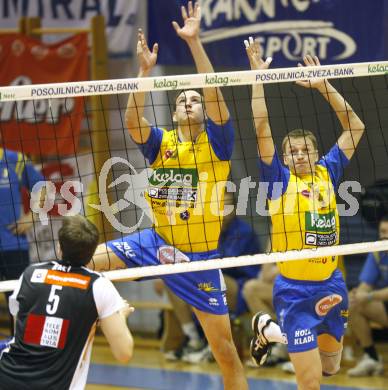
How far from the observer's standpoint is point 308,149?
7.12m

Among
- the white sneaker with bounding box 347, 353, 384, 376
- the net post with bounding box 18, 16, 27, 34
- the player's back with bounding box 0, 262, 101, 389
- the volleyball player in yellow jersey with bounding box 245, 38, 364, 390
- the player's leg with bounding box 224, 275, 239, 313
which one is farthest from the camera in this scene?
the net post with bounding box 18, 16, 27, 34

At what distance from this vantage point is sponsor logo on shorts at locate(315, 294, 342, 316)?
7027 millimetres

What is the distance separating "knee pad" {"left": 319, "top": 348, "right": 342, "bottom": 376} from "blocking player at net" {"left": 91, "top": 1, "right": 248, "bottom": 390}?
0.64m

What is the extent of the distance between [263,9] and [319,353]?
13.8 feet

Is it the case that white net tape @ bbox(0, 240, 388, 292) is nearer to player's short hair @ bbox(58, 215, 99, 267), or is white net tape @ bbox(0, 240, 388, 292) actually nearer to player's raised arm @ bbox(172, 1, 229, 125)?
player's raised arm @ bbox(172, 1, 229, 125)

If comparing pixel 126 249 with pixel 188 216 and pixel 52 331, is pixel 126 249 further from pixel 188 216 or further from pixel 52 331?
pixel 52 331

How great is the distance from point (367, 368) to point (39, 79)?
16.4 ft

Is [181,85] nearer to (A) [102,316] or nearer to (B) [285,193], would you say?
(B) [285,193]

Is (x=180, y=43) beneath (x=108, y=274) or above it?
above

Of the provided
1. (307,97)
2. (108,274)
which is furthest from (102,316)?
(307,97)

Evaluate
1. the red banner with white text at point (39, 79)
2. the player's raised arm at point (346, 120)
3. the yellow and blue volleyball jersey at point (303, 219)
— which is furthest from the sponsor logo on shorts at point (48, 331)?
the red banner with white text at point (39, 79)

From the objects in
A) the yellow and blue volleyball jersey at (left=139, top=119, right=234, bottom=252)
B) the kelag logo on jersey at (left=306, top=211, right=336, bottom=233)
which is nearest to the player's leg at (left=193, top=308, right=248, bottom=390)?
the yellow and blue volleyball jersey at (left=139, top=119, right=234, bottom=252)

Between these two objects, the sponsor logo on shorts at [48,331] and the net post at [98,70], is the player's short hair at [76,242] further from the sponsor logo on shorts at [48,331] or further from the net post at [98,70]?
the net post at [98,70]

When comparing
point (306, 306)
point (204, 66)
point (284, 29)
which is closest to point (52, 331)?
point (306, 306)
